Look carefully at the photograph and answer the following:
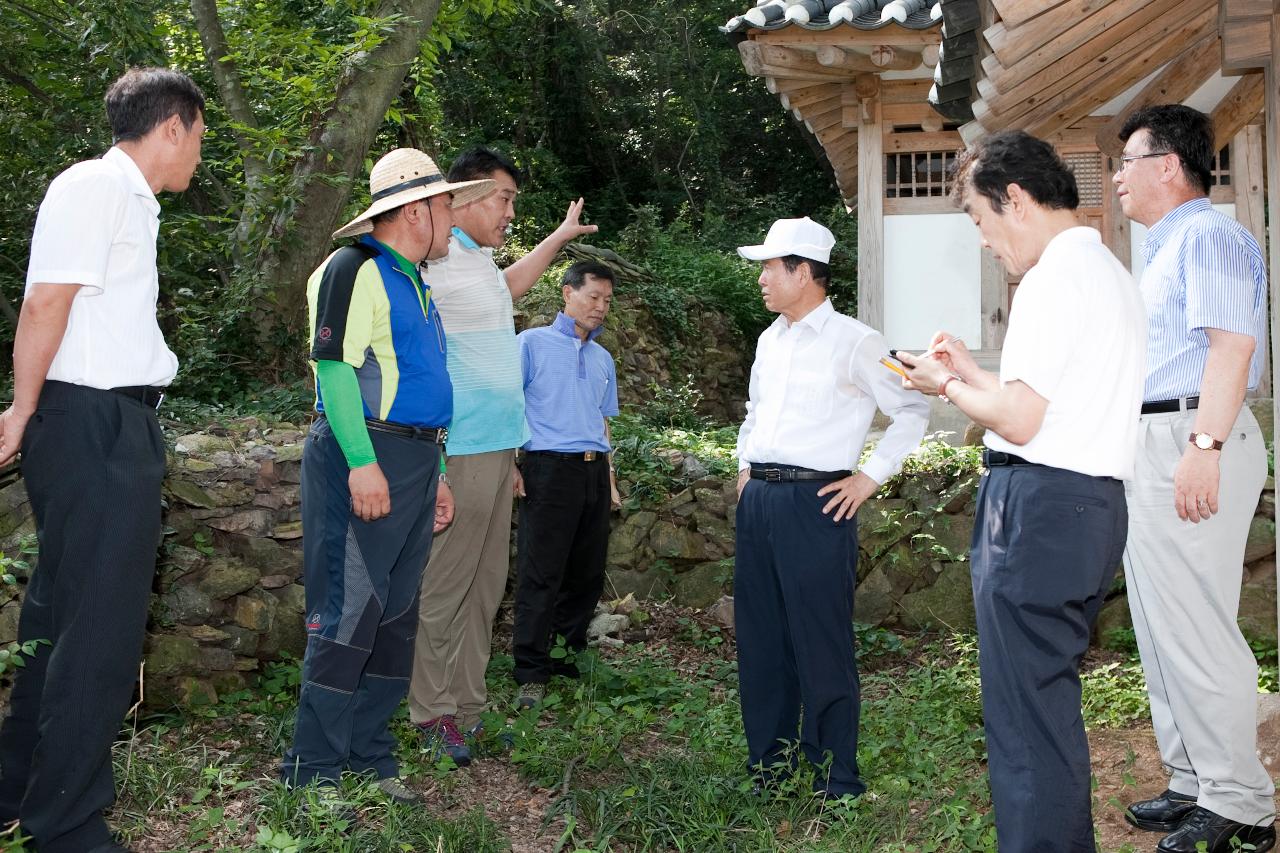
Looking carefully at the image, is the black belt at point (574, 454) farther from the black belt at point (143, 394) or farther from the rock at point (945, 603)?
the black belt at point (143, 394)

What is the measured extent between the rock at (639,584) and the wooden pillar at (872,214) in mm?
3045

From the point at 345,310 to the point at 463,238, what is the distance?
118 cm

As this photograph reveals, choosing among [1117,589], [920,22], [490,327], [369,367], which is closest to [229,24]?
[920,22]

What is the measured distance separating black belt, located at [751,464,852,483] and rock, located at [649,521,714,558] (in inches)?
136

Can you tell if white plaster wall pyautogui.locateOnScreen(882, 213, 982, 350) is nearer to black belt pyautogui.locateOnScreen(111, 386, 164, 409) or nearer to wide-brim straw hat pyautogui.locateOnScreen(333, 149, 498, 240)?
wide-brim straw hat pyautogui.locateOnScreen(333, 149, 498, 240)

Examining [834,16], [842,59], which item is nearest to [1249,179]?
[842,59]

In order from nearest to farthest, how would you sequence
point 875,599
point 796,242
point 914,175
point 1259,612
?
point 796,242
point 1259,612
point 875,599
point 914,175

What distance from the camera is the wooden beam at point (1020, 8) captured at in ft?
13.1

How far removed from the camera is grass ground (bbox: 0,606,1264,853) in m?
3.58

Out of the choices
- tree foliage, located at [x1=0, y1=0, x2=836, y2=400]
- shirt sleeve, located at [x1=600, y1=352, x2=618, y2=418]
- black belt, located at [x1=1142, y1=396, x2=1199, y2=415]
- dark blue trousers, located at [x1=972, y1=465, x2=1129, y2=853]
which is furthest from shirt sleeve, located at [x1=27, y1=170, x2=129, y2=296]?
tree foliage, located at [x1=0, y1=0, x2=836, y2=400]

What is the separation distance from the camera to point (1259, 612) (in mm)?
6418

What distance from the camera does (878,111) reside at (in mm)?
9328

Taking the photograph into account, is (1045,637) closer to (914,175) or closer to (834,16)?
(834,16)

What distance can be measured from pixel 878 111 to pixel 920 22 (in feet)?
5.28
